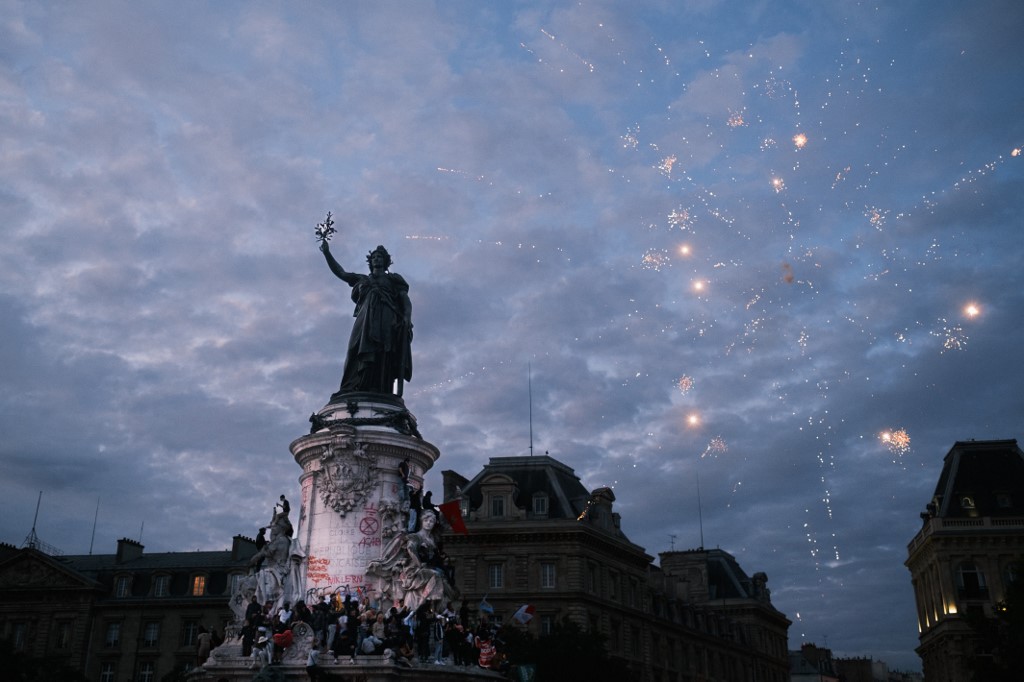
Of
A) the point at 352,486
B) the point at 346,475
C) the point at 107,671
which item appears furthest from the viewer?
the point at 107,671

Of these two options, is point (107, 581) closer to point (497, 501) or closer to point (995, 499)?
point (497, 501)

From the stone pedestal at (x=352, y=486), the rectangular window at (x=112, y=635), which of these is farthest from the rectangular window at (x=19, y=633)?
the stone pedestal at (x=352, y=486)

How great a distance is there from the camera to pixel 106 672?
228ft

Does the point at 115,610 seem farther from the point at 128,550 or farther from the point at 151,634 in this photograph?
the point at 128,550

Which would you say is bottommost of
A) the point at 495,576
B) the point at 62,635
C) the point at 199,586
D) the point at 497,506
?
the point at 62,635

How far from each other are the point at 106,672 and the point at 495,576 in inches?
1144

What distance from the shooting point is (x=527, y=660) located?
1827 inches

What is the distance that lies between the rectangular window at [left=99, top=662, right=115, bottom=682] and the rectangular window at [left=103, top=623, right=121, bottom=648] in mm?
1399

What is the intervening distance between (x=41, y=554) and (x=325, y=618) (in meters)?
55.4

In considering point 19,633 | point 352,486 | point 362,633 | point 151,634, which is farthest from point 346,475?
point 19,633

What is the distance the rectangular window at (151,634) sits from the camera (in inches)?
2736

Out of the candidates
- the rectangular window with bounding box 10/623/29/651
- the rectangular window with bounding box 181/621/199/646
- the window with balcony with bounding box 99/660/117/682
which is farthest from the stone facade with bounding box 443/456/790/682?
the rectangular window with bounding box 10/623/29/651

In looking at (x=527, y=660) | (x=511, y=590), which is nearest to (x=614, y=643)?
(x=511, y=590)

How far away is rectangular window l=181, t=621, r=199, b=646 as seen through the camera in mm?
68875
